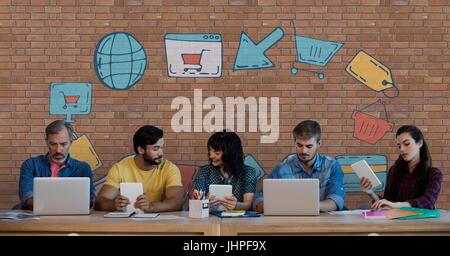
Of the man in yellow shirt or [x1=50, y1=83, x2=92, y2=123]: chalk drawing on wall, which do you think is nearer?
the man in yellow shirt

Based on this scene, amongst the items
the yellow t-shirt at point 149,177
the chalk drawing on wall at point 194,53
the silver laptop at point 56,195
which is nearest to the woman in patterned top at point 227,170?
the yellow t-shirt at point 149,177

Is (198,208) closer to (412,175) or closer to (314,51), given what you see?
(412,175)

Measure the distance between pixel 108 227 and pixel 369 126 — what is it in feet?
11.1

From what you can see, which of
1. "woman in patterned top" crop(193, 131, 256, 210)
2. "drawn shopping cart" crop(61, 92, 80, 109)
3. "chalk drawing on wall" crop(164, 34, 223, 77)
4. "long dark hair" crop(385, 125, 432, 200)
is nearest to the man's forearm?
"woman in patterned top" crop(193, 131, 256, 210)

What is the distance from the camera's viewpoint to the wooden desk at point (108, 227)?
4.40 meters

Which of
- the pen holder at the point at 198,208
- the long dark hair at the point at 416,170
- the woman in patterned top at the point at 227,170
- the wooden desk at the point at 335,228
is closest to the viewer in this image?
the wooden desk at the point at 335,228

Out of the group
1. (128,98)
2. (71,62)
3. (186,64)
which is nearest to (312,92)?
(186,64)

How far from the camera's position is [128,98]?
686 cm

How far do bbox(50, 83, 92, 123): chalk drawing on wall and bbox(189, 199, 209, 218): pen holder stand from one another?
2.46 metres

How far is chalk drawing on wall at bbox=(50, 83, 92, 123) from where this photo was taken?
6850 millimetres

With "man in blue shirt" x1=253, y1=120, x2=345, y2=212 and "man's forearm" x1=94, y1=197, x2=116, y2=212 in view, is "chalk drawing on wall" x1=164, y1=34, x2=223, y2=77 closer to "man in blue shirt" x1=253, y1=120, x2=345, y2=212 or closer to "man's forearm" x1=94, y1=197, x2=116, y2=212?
"man in blue shirt" x1=253, y1=120, x2=345, y2=212

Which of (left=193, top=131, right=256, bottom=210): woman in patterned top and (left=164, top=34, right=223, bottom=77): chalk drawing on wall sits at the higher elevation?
(left=164, top=34, right=223, bottom=77): chalk drawing on wall

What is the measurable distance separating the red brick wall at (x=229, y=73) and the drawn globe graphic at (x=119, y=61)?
6 centimetres

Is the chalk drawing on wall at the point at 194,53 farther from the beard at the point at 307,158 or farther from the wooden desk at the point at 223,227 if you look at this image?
the wooden desk at the point at 223,227
